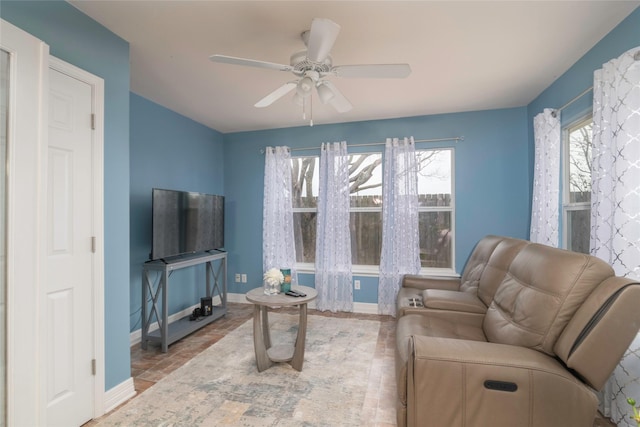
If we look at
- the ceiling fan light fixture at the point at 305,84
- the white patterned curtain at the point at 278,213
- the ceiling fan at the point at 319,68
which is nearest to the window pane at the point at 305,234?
the white patterned curtain at the point at 278,213

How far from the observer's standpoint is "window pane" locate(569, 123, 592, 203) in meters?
2.41

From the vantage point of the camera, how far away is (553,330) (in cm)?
147

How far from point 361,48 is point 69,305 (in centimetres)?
250

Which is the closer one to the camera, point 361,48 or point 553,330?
point 553,330

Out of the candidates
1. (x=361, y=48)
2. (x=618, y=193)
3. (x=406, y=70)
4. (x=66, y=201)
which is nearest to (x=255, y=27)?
(x=361, y=48)

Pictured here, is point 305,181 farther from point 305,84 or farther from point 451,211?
point 305,84

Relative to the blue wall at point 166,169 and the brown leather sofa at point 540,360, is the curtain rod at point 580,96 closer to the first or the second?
the brown leather sofa at point 540,360

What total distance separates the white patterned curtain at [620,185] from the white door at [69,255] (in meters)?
3.12

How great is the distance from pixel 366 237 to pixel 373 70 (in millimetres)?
2579

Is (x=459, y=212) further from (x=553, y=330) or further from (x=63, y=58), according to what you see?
(x=63, y=58)

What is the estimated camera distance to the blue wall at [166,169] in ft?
9.98

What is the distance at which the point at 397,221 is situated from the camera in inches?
147

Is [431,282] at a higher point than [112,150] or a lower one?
lower

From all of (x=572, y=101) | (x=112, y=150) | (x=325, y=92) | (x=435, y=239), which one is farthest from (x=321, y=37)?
(x=435, y=239)
